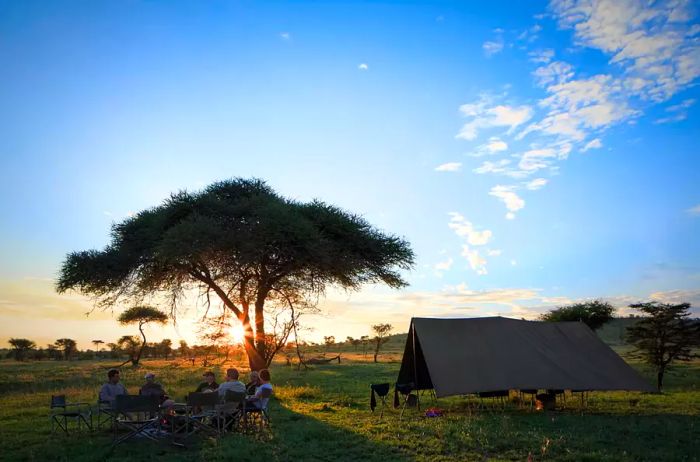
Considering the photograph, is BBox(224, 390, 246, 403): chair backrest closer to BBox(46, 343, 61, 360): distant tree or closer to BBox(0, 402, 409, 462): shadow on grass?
BBox(0, 402, 409, 462): shadow on grass

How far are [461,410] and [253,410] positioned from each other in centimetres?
591

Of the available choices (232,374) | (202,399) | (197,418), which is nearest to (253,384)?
(232,374)

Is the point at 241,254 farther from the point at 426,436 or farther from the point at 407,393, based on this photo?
the point at 426,436

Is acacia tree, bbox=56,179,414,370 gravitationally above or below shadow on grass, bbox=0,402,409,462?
above

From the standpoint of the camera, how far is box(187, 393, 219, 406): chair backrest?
911cm

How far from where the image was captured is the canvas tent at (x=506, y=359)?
1298 cm

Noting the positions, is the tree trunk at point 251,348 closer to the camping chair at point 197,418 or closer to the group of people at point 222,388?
the group of people at point 222,388

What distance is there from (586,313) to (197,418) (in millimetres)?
35314

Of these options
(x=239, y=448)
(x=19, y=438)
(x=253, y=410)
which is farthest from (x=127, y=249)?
(x=239, y=448)

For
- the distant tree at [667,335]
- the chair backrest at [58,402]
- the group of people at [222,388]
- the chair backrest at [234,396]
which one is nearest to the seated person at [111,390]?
the group of people at [222,388]

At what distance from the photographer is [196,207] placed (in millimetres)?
18688

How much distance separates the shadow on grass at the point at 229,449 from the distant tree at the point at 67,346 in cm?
4744

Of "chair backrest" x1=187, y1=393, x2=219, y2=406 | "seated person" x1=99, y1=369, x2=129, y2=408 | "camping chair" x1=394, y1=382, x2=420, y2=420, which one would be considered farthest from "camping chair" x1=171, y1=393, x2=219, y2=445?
"camping chair" x1=394, y1=382, x2=420, y2=420

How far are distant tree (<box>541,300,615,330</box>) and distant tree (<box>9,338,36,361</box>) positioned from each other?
47.4 meters
